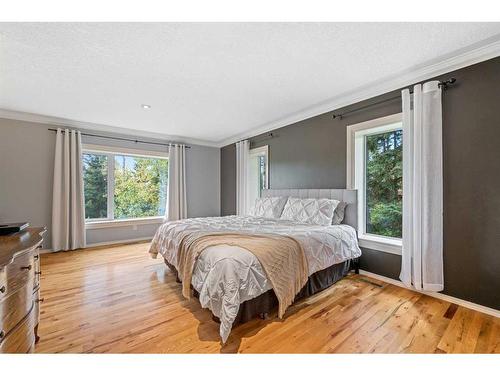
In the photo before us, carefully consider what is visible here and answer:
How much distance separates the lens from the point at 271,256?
6.13 ft

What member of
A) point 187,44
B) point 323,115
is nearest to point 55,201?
point 187,44

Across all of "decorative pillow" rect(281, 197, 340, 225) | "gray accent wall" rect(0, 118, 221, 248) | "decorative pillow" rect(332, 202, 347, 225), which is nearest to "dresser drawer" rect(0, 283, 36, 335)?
"decorative pillow" rect(281, 197, 340, 225)

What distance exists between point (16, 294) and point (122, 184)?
157 inches

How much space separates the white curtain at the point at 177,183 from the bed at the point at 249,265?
6.59ft

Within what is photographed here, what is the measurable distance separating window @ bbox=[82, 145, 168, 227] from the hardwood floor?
206 centimetres

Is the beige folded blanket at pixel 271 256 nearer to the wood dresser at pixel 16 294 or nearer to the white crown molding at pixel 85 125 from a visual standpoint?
the wood dresser at pixel 16 294

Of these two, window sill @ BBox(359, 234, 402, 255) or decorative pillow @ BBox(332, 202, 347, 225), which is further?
decorative pillow @ BBox(332, 202, 347, 225)

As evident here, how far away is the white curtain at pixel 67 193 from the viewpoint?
12.8 ft

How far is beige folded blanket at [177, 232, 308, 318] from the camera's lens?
→ 72.6 inches

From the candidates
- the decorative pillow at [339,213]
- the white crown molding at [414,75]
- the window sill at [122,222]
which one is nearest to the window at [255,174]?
the white crown molding at [414,75]

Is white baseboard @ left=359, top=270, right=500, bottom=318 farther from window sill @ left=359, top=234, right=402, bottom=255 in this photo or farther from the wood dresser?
the wood dresser

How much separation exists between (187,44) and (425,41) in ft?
6.76

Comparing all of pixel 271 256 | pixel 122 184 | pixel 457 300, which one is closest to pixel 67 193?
pixel 122 184

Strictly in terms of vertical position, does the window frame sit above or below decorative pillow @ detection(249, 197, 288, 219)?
above
